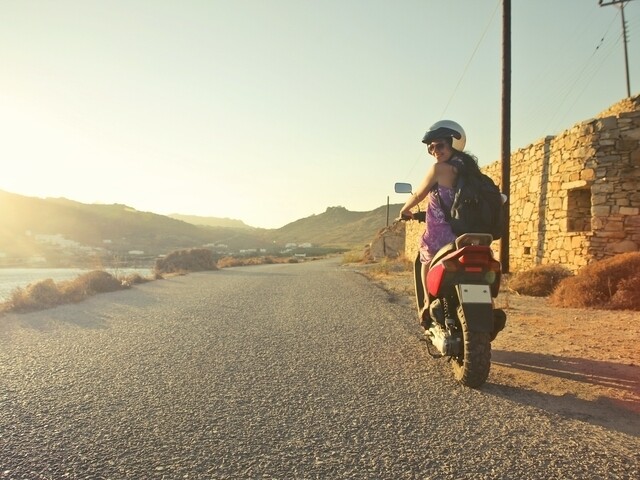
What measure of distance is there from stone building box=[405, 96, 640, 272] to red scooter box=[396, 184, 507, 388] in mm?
7538

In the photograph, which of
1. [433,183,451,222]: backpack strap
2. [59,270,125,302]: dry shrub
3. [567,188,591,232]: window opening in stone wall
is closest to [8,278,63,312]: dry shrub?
[59,270,125,302]: dry shrub

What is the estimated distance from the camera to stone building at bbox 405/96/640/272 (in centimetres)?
975

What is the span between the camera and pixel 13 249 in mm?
40969

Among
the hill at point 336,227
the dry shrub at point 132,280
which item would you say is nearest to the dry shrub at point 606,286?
the dry shrub at point 132,280

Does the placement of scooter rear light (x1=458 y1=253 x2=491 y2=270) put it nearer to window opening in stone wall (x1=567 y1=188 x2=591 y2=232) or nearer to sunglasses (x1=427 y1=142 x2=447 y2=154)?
sunglasses (x1=427 y1=142 x2=447 y2=154)

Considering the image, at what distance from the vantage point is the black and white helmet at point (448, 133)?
161 inches

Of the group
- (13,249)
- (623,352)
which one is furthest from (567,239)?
(13,249)

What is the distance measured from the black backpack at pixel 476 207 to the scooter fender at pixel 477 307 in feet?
1.67

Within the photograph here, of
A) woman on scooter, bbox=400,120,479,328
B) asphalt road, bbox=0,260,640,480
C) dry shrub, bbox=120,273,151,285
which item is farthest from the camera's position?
dry shrub, bbox=120,273,151,285

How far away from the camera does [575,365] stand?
14.5 ft

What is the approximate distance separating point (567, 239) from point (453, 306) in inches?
322

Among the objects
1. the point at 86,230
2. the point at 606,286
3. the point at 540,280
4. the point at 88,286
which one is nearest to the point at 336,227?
the point at 86,230

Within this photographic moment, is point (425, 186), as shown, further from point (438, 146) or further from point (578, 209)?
point (578, 209)

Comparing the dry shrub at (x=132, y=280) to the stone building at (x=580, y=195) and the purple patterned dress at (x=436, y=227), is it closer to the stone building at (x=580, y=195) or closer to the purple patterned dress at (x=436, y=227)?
the stone building at (x=580, y=195)
